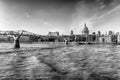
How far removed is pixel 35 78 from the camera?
801cm

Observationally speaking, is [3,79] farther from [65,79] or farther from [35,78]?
[65,79]

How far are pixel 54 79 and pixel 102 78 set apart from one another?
4.37m

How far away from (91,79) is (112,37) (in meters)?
195

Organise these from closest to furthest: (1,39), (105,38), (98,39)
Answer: (1,39) → (105,38) → (98,39)

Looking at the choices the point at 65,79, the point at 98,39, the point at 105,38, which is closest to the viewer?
the point at 65,79

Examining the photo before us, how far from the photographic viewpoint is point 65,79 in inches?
308

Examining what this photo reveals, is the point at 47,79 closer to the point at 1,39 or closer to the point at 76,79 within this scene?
the point at 76,79

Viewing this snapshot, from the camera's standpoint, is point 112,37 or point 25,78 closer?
point 25,78

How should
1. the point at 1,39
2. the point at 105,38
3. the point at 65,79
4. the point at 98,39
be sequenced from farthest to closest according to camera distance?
the point at 98,39 < the point at 105,38 < the point at 1,39 < the point at 65,79

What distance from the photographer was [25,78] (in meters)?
7.96

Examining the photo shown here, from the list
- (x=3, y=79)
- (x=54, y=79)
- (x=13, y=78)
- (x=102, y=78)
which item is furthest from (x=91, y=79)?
(x=3, y=79)

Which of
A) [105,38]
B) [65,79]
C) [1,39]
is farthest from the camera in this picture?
[105,38]

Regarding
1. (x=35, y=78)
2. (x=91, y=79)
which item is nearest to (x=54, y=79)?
(x=35, y=78)

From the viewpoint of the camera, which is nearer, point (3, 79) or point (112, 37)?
point (3, 79)
